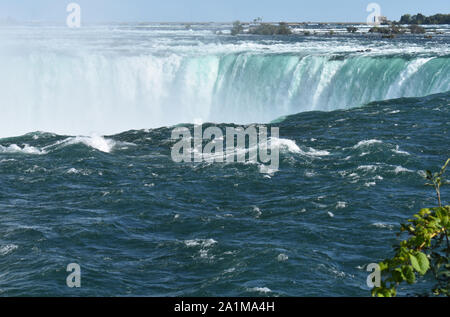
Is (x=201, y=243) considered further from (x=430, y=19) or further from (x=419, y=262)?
(x=430, y=19)

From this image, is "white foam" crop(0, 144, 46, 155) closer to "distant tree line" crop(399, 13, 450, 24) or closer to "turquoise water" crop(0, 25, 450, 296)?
"turquoise water" crop(0, 25, 450, 296)

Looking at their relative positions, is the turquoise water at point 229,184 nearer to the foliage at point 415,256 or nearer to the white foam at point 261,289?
the white foam at point 261,289

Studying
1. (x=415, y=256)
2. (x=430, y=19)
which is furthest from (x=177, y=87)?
(x=430, y=19)

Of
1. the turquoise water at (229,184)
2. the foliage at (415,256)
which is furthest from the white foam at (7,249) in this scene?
the foliage at (415,256)

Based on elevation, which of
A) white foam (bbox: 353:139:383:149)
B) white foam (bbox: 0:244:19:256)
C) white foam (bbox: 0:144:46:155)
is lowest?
white foam (bbox: 0:244:19:256)

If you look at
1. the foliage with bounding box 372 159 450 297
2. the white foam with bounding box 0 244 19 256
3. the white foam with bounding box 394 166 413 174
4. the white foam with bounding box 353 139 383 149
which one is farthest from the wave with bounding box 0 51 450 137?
the foliage with bounding box 372 159 450 297

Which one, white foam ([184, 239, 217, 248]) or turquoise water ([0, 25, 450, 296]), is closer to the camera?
turquoise water ([0, 25, 450, 296])
